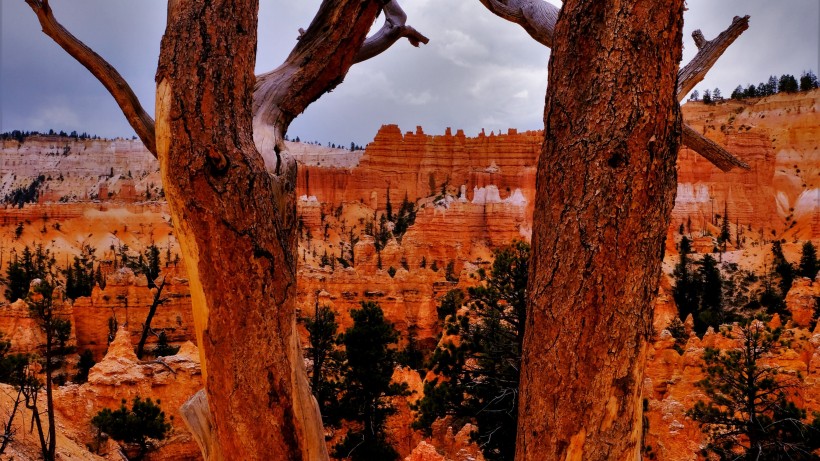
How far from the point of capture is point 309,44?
9.73ft

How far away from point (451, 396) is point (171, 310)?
59.2ft

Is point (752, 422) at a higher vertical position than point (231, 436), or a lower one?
lower

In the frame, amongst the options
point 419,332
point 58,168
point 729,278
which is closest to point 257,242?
point 419,332

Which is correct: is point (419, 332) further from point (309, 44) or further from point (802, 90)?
point (802, 90)

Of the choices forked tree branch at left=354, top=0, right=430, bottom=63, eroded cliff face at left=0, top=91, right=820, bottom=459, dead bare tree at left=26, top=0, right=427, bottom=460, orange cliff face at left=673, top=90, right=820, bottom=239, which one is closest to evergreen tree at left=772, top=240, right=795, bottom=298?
eroded cliff face at left=0, top=91, right=820, bottom=459

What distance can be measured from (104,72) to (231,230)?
116cm

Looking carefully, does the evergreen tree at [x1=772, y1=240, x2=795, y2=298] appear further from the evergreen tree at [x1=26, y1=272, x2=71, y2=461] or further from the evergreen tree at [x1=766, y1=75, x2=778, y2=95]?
the evergreen tree at [x1=766, y1=75, x2=778, y2=95]

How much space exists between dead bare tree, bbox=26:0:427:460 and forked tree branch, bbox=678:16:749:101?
1.95 metres

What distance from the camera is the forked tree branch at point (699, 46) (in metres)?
2.81

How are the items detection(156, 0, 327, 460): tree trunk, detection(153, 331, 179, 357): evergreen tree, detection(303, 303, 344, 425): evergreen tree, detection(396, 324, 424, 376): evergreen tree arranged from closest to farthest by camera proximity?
1. detection(156, 0, 327, 460): tree trunk
2. detection(303, 303, 344, 425): evergreen tree
3. detection(396, 324, 424, 376): evergreen tree
4. detection(153, 331, 179, 357): evergreen tree

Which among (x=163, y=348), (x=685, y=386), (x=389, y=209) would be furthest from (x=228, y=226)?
(x=389, y=209)

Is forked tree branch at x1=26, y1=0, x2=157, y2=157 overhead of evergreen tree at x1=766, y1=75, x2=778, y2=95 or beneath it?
beneath

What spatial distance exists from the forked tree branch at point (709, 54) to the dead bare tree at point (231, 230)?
195 cm

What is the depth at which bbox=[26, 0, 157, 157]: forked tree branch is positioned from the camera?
8.69 feet
